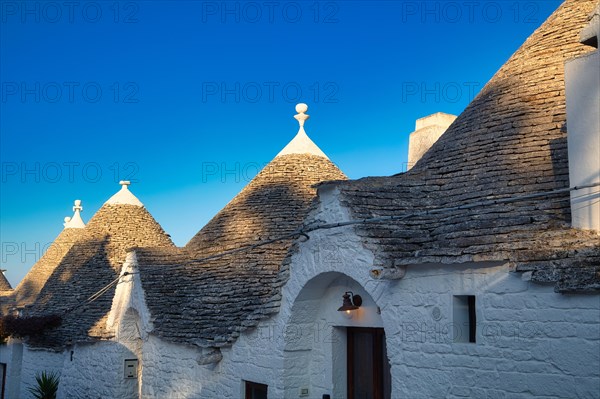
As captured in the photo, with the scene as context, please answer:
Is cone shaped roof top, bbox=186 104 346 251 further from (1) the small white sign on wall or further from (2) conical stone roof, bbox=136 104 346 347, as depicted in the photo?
(1) the small white sign on wall

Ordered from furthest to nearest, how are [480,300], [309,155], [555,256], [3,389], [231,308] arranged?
[3,389] < [309,155] < [231,308] < [480,300] < [555,256]

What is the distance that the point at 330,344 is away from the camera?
861 cm

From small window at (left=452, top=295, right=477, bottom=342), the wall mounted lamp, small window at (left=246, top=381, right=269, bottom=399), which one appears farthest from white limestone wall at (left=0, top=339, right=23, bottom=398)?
small window at (left=452, top=295, right=477, bottom=342)

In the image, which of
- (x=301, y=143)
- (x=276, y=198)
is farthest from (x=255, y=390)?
(x=301, y=143)

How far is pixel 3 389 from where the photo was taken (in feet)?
61.0

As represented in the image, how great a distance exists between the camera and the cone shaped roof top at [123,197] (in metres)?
19.2

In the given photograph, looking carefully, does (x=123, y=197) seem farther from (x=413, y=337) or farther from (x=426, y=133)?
(x=413, y=337)

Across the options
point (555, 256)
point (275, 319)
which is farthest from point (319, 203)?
point (555, 256)

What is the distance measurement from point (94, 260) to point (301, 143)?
23.4ft

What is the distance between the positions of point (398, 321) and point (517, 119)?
3.15 metres

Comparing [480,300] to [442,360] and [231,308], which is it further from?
[231,308]

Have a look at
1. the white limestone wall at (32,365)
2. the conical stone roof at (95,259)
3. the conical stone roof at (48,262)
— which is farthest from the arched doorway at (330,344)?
the conical stone roof at (48,262)

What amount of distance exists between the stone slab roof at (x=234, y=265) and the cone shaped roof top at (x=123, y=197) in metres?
5.42

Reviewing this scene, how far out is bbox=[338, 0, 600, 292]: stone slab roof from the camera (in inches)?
233
